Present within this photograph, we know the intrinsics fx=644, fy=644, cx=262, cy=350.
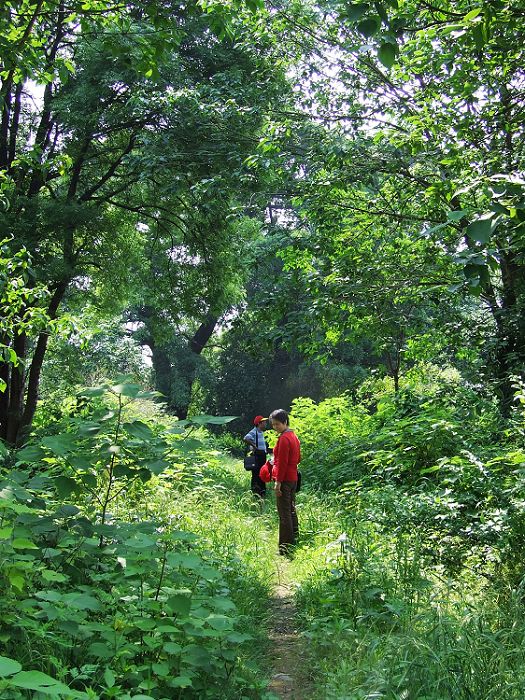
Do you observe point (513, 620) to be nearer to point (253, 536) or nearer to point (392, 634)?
point (392, 634)

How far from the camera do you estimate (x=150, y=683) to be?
3.01 metres

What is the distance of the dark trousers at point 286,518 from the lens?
298 inches

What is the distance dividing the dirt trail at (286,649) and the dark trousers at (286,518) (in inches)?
43.1

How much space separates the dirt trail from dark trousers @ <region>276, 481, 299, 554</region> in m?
1.09

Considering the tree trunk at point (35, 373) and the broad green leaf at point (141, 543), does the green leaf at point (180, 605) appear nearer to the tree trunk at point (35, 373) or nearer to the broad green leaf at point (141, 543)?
the broad green leaf at point (141, 543)

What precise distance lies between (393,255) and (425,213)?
938 millimetres

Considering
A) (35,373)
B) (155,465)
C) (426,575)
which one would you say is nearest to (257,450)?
(35,373)

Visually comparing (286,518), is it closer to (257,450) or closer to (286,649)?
(286,649)

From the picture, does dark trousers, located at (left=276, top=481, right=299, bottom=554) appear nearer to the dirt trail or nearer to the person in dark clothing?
the dirt trail

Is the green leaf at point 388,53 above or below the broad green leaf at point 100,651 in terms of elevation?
above

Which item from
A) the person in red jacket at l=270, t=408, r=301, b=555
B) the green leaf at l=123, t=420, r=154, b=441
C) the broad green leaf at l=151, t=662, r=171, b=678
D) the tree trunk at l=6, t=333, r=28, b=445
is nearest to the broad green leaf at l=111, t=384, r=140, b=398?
the green leaf at l=123, t=420, r=154, b=441

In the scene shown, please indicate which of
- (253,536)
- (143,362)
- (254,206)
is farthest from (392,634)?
(143,362)

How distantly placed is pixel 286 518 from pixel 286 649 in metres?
2.84

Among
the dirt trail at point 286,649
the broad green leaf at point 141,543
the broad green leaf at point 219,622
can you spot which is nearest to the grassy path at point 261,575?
the dirt trail at point 286,649
